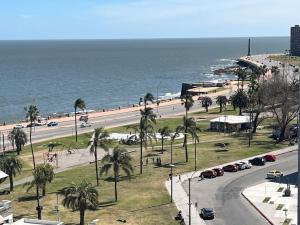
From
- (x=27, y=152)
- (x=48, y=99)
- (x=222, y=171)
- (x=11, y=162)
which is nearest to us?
(x=11, y=162)

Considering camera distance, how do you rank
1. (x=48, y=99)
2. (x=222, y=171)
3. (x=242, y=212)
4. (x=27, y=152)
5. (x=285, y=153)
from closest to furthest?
(x=242, y=212) → (x=222, y=171) → (x=285, y=153) → (x=27, y=152) → (x=48, y=99)

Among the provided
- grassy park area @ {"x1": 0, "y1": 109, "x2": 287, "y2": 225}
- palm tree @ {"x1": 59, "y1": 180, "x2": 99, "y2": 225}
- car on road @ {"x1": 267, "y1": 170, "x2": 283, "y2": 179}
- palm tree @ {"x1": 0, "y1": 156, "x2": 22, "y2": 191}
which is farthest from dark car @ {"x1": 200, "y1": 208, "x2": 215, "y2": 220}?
palm tree @ {"x1": 0, "y1": 156, "x2": 22, "y2": 191}

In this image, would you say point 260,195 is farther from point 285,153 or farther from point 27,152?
point 27,152

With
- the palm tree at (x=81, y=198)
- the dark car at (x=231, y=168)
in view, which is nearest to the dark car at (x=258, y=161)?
the dark car at (x=231, y=168)

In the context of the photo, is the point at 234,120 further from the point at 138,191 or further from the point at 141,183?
the point at 138,191

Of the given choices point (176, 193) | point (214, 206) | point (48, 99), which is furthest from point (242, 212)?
point (48, 99)

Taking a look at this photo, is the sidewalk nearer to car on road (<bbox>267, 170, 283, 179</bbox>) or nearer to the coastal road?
the coastal road
